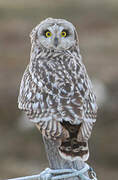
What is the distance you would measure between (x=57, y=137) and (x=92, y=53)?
51.9 feet

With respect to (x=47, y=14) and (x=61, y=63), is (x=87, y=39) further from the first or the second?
→ (x=61, y=63)

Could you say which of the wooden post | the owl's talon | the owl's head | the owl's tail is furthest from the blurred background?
the owl's talon

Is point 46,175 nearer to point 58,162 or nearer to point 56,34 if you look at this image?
point 58,162

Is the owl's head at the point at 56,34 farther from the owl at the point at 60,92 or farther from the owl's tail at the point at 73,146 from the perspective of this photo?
the owl's tail at the point at 73,146

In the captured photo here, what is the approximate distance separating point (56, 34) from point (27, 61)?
42.8 feet

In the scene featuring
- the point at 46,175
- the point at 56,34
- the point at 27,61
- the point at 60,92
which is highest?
the point at 56,34

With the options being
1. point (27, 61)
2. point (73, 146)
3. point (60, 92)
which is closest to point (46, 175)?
point (73, 146)

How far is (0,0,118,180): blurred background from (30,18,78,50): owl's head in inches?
299

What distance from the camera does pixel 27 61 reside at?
18812mm

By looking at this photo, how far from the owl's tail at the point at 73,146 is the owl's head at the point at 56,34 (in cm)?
111

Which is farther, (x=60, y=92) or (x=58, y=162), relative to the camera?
(x=60, y=92)

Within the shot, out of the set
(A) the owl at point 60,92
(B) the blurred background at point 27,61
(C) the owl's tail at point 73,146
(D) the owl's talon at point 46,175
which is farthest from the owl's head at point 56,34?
(B) the blurred background at point 27,61

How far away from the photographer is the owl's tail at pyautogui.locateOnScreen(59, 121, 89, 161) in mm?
4668

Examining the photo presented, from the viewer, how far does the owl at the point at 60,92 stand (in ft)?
15.9
